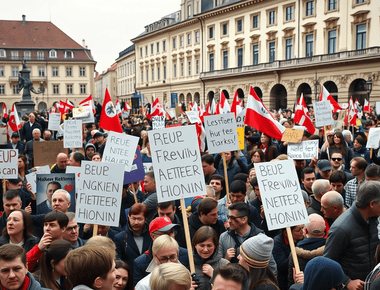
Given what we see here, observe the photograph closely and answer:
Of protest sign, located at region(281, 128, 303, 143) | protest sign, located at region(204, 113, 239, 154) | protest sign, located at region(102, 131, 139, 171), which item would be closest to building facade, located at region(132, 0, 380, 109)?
protest sign, located at region(281, 128, 303, 143)

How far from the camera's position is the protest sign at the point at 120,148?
21.2 ft

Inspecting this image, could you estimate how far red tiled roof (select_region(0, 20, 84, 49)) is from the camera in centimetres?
7494

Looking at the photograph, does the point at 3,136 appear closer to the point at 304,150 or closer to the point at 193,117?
the point at 193,117

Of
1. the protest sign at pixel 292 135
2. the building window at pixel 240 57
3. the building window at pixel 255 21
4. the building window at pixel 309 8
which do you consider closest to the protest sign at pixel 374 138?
the protest sign at pixel 292 135

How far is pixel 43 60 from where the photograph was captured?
76125 mm

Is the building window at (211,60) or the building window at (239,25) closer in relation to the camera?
the building window at (239,25)

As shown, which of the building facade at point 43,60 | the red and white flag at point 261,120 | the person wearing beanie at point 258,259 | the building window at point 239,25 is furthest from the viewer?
the building facade at point 43,60

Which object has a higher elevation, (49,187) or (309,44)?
(309,44)

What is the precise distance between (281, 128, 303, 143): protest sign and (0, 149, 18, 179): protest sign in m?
5.18

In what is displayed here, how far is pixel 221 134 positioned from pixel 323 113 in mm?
5044

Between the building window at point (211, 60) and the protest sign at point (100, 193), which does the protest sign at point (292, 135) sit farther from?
the building window at point (211, 60)

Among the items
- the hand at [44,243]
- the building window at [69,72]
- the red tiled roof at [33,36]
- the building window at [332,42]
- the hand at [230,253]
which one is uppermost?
the red tiled roof at [33,36]

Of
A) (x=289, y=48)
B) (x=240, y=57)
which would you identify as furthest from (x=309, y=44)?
(x=240, y=57)

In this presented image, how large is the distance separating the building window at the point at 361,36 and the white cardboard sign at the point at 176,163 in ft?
115
